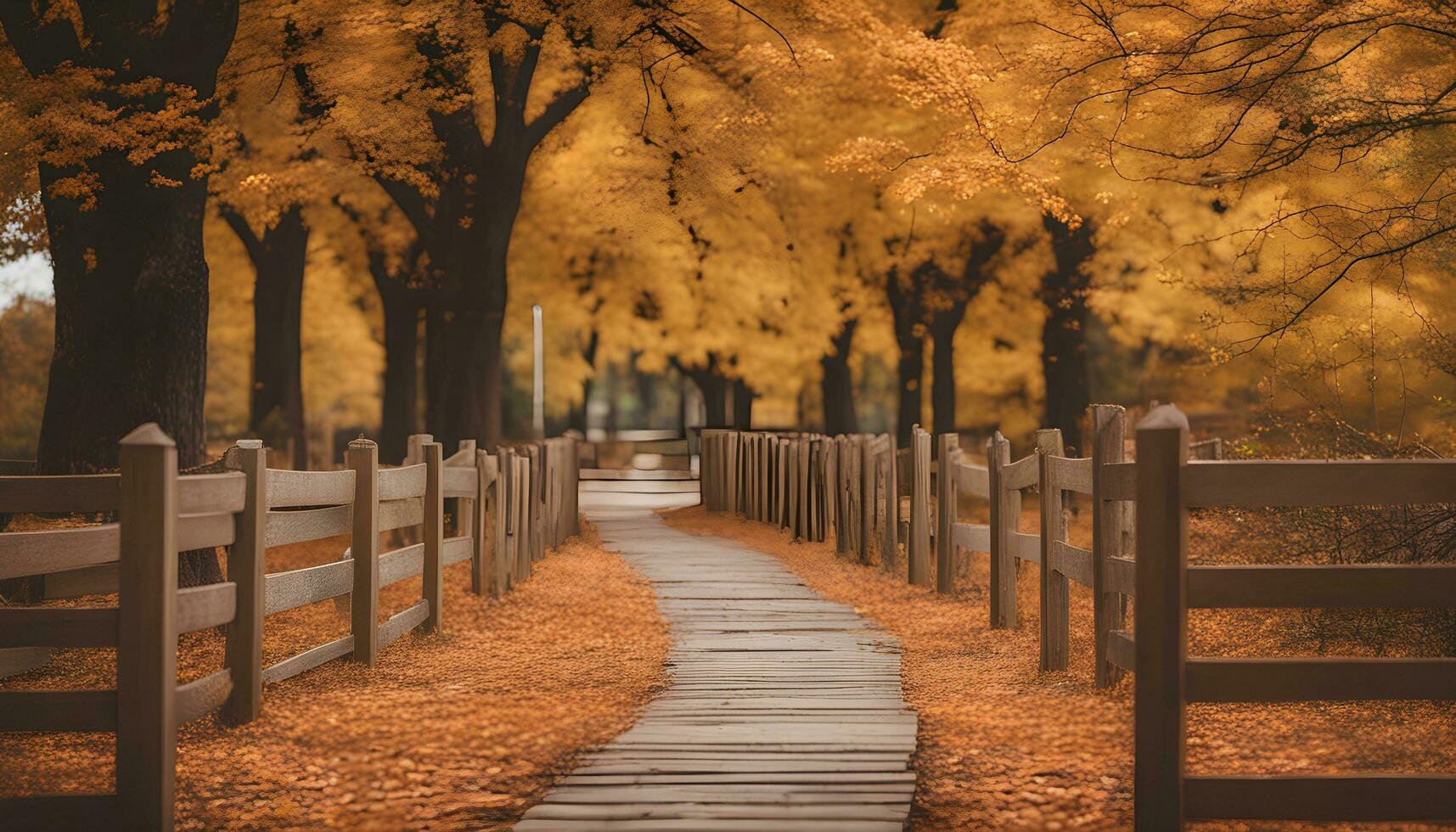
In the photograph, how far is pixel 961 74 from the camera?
14461 mm

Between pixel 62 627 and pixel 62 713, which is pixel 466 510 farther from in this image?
pixel 62 713

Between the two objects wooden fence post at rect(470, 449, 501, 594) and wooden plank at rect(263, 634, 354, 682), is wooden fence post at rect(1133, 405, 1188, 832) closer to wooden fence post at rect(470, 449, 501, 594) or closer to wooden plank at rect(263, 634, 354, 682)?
wooden plank at rect(263, 634, 354, 682)

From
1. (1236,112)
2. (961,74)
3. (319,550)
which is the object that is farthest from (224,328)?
(1236,112)

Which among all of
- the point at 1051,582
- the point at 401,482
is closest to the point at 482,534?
the point at 401,482

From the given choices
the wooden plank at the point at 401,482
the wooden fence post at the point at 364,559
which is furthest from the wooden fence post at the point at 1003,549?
the wooden fence post at the point at 364,559

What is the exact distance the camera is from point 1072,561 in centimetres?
802

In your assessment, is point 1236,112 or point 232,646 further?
point 1236,112

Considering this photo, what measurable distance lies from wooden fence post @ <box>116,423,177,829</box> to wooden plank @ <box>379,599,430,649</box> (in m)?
3.76

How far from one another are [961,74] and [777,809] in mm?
10660

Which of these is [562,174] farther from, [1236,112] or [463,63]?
Result: [1236,112]

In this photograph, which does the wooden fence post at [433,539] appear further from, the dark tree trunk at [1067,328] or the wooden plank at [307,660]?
the dark tree trunk at [1067,328]

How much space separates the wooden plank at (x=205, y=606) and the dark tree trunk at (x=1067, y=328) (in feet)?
58.8

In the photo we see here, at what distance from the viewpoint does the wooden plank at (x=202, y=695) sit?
5.64 m

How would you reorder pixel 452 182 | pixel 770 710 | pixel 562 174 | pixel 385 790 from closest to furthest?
pixel 385 790, pixel 770 710, pixel 452 182, pixel 562 174
